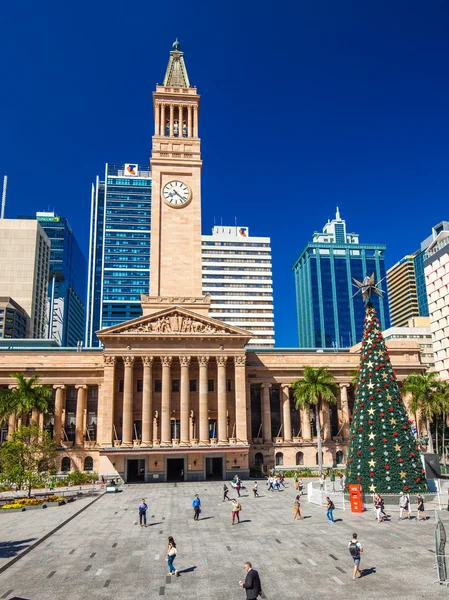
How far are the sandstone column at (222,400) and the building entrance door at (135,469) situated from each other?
10578 mm

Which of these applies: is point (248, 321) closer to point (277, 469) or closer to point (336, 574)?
point (277, 469)

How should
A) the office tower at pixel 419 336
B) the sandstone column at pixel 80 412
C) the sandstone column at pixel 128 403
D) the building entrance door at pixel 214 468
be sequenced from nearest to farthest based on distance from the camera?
the sandstone column at pixel 128 403 < the building entrance door at pixel 214 468 < the sandstone column at pixel 80 412 < the office tower at pixel 419 336

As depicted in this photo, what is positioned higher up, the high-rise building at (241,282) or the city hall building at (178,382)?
the high-rise building at (241,282)

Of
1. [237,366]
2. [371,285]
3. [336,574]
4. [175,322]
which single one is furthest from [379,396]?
[175,322]

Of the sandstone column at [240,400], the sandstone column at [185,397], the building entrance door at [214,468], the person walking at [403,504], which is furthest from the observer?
the building entrance door at [214,468]

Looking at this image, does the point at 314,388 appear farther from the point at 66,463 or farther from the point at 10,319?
the point at 10,319

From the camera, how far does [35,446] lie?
51.9 meters

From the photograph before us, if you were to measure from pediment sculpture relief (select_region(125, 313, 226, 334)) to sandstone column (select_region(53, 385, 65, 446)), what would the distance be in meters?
14.2

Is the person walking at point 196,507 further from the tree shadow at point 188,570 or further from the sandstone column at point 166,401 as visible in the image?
the sandstone column at point 166,401

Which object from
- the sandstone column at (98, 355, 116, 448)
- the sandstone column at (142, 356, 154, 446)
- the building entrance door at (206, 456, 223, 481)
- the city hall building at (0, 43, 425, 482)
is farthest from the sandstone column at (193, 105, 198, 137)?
the building entrance door at (206, 456, 223, 481)

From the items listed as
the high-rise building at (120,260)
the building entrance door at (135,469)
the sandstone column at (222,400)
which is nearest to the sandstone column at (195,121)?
the sandstone column at (222,400)

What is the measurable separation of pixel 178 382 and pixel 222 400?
7.84 metres

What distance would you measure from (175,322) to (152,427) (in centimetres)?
1409

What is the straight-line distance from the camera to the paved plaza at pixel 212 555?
21.1 m
